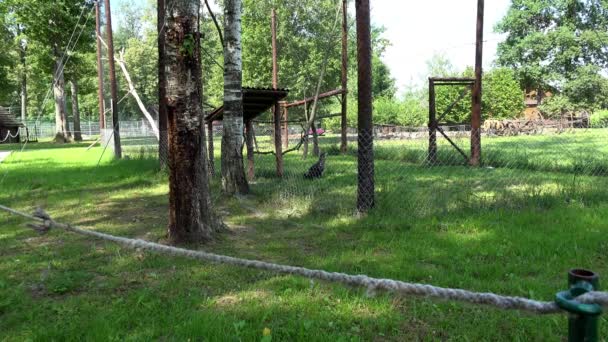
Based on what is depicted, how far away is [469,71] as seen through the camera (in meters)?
49.2

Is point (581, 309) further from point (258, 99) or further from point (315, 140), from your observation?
point (315, 140)

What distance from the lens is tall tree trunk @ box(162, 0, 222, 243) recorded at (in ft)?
18.1

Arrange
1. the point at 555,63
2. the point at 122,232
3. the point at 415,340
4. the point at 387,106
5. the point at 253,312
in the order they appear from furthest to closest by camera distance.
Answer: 1. the point at 555,63
2. the point at 387,106
3. the point at 122,232
4. the point at 253,312
5. the point at 415,340

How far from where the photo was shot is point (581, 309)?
3.93 ft

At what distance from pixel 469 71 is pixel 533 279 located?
1916 inches

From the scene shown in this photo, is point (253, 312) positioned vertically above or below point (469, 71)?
below

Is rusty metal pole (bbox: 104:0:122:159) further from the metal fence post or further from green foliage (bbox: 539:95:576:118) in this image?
green foliage (bbox: 539:95:576:118)

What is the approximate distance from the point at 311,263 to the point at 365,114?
2890 mm

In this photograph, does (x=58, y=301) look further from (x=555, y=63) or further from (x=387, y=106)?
(x=555, y=63)

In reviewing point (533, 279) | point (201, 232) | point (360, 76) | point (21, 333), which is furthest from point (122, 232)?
point (533, 279)

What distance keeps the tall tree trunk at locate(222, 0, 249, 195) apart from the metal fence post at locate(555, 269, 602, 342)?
7.77 metres

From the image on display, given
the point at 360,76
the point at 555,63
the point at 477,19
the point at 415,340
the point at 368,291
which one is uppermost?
the point at 555,63

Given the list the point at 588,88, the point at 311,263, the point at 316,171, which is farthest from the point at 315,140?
the point at 588,88

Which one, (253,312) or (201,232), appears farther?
(201,232)
